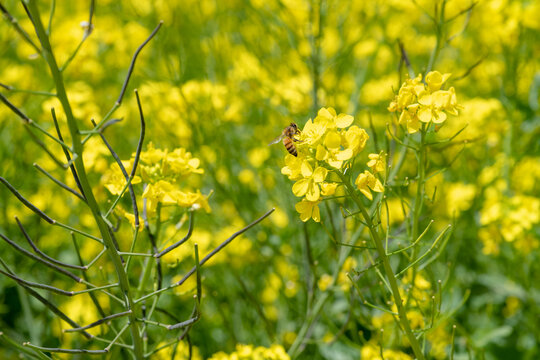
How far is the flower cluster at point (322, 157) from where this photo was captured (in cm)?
100

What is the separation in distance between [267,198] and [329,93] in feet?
2.24

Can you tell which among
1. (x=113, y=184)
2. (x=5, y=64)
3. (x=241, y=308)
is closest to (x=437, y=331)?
(x=241, y=308)

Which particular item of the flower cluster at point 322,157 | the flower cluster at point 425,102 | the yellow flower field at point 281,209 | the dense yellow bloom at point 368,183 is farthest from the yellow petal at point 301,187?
the yellow flower field at point 281,209

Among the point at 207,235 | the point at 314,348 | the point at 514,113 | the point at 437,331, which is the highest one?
the point at 514,113

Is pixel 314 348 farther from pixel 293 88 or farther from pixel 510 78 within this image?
pixel 510 78

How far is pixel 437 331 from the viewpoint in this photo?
1.87m

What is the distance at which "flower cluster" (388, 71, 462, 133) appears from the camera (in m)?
1.15

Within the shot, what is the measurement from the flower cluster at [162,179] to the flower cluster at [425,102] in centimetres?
53

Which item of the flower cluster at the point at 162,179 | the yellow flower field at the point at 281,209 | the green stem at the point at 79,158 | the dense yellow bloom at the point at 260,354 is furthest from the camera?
the yellow flower field at the point at 281,209

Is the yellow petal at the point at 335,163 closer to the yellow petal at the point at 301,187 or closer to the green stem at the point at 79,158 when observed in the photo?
the yellow petal at the point at 301,187

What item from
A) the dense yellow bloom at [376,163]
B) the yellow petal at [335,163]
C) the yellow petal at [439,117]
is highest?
the yellow petal at [439,117]

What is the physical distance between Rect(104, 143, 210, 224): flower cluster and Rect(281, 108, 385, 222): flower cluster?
32cm

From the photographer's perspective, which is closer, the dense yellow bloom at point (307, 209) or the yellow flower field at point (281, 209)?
the dense yellow bloom at point (307, 209)

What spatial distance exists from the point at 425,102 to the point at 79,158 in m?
0.75
